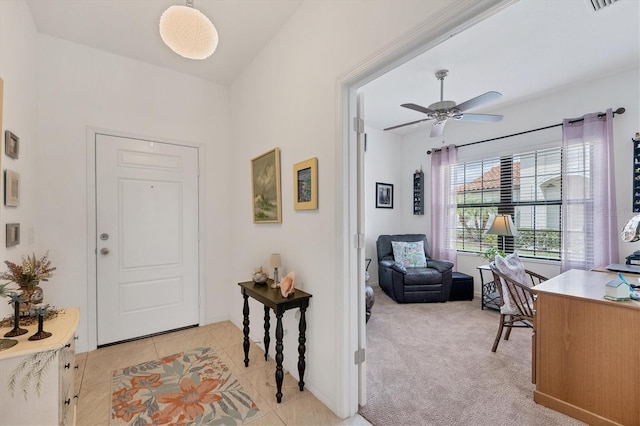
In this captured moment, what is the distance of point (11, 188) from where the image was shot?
70.3 inches

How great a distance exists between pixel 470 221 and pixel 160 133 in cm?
463

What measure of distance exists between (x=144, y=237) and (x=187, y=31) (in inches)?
85.9

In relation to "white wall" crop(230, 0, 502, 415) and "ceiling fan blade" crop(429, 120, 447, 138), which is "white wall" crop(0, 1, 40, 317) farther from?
"ceiling fan blade" crop(429, 120, 447, 138)

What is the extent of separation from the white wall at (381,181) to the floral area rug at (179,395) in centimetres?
332

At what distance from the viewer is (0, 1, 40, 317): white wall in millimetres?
1717

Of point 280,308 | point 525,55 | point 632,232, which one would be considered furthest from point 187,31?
point 525,55

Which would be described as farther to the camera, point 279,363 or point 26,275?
point 279,363

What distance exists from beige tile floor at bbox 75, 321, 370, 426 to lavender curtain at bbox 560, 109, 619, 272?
3.47 meters

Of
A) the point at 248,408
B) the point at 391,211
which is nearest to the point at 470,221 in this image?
the point at 391,211

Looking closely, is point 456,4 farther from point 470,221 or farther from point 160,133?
point 470,221

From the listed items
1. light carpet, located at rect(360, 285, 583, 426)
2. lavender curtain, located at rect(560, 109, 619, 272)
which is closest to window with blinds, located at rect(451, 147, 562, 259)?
lavender curtain, located at rect(560, 109, 619, 272)

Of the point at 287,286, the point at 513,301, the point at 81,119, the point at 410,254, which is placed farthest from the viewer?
the point at 410,254

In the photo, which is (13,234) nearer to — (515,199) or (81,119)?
(81,119)

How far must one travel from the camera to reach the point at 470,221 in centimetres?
468
